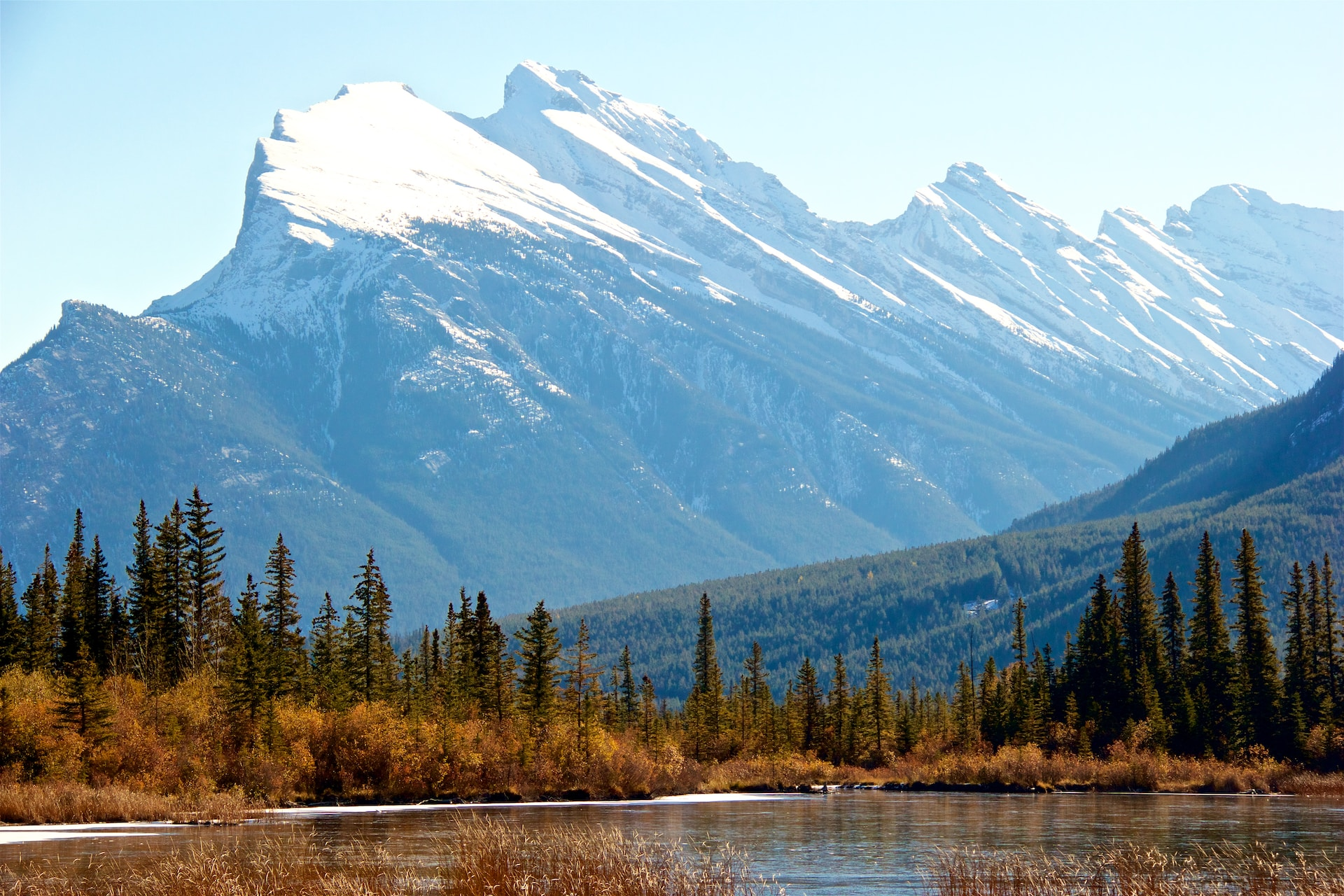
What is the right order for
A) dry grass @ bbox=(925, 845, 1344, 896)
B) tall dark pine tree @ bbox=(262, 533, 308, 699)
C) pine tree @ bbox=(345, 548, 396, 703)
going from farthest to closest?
pine tree @ bbox=(345, 548, 396, 703), tall dark pine tree @ bbox=(262, 533, 308, 699), dry grass @ bbox=(925, 845, 1344, 896)

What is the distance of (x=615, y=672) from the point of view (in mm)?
162250

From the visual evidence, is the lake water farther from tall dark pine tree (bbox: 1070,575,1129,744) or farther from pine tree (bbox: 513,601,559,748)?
tall dark pine tree (bbox: 1070,575,1129,744)

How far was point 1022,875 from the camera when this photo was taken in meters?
45.8

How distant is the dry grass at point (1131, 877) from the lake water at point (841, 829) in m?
4.25

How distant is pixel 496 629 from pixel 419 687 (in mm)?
7843

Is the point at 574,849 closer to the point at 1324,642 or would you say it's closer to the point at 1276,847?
the point at 1276,847

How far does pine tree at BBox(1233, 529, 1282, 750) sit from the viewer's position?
397 feet

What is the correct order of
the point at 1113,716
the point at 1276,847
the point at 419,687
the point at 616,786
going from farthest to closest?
the point at 1113,716 < the point at 419,687 < the point at 616,786 < the point at 1276,847

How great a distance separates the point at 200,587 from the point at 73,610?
8310mm

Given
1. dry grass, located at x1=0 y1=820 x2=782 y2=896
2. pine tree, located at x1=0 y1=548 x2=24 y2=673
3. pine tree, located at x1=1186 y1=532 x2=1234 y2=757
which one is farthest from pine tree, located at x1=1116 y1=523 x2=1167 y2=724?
dry grass, located at x1=0 y1=820 x2=782 y2=896

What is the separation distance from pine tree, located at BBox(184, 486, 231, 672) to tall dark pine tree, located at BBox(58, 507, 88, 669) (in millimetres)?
7024

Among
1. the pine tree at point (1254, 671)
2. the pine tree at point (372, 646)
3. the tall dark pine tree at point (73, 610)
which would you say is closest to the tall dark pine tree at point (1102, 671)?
the pine tree at point (1254, 671)

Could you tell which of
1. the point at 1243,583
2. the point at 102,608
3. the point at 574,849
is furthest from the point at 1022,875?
the point at 1243,583

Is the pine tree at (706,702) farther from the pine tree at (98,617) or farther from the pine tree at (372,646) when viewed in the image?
the pine tree at (98,617)
